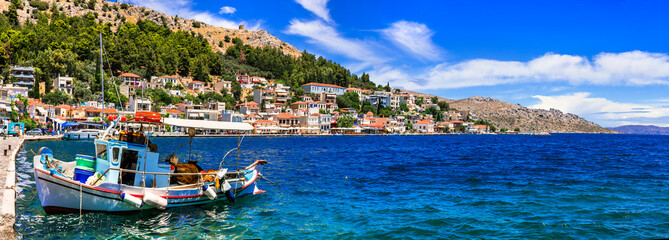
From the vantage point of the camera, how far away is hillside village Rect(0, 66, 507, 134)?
70562 mm

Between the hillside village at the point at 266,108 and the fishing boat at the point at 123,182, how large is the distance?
47441 millimetres

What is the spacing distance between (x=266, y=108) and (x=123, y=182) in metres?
102

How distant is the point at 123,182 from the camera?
12922mm

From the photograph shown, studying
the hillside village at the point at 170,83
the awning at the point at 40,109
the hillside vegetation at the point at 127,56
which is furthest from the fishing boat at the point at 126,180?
the hillside vegetation at the point at 127,56

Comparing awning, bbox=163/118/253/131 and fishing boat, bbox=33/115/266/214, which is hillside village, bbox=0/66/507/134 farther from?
fishing boat, bbox=33/115/266/214

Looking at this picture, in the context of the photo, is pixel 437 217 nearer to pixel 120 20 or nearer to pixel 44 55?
pixel 44 55

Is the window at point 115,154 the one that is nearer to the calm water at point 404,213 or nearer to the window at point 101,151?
the window at point 101,151

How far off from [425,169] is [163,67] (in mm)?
106457

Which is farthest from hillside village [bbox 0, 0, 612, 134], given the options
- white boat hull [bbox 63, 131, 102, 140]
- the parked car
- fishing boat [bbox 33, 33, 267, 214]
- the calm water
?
the calm water

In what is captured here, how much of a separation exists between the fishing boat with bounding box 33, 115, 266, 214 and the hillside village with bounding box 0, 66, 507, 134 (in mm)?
47441

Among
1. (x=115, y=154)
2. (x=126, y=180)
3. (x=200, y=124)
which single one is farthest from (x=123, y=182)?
(x=200, y=124)

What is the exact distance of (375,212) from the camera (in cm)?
1345

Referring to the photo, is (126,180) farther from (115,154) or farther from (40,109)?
(40,109)

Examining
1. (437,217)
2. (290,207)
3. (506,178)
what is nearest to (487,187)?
(506,178)
